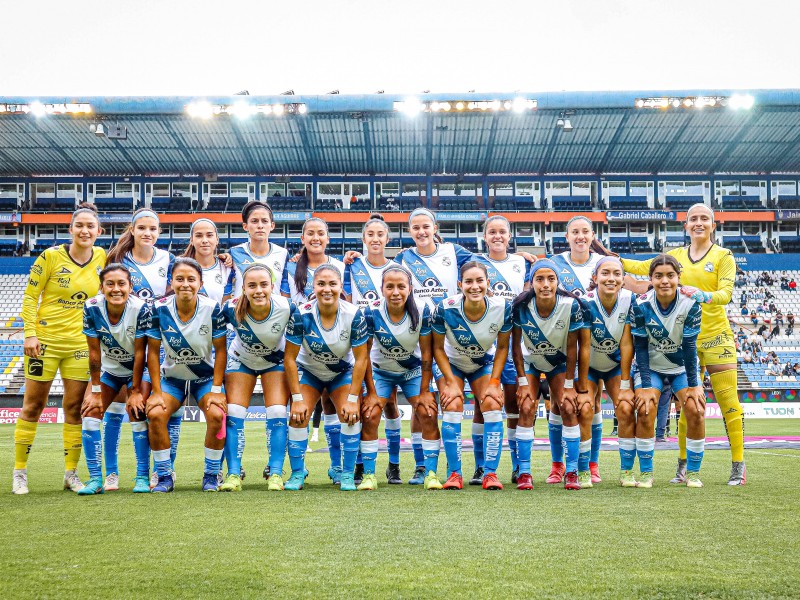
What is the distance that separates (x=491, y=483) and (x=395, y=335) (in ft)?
4.69

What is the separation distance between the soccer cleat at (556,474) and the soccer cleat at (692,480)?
1.04m

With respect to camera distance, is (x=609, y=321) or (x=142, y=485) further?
(x=609, y=321)

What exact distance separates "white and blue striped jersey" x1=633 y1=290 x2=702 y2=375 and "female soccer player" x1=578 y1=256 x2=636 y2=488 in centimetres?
10

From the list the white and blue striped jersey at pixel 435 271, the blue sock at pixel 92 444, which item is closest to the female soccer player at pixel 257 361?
the blue sock at pixel 92 444

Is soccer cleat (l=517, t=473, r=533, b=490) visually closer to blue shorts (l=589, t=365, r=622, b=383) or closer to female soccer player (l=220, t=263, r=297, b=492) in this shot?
blue shorts (l=589, t=365, r=622, b=383)

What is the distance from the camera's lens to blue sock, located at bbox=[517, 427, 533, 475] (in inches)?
239

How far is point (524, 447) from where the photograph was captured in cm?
615

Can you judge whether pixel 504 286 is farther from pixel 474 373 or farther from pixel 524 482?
pixel 524 482

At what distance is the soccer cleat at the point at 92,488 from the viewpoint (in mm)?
5836

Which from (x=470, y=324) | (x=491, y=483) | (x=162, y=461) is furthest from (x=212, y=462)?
(x=470, y=324)

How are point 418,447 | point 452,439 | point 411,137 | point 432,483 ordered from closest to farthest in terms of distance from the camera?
1. point 432,483
2. point 452,439
3. point 418,447
4. point 411,137

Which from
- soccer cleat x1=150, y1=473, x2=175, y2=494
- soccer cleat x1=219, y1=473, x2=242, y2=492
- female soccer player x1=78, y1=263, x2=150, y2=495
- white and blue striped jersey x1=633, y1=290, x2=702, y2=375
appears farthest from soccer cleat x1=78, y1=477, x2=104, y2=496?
white and blue striped jersey x1=633, y1=290, x2=702, y2=375

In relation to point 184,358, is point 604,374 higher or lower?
lower

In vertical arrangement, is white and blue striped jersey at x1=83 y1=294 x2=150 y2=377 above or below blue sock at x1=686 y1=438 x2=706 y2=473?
above
